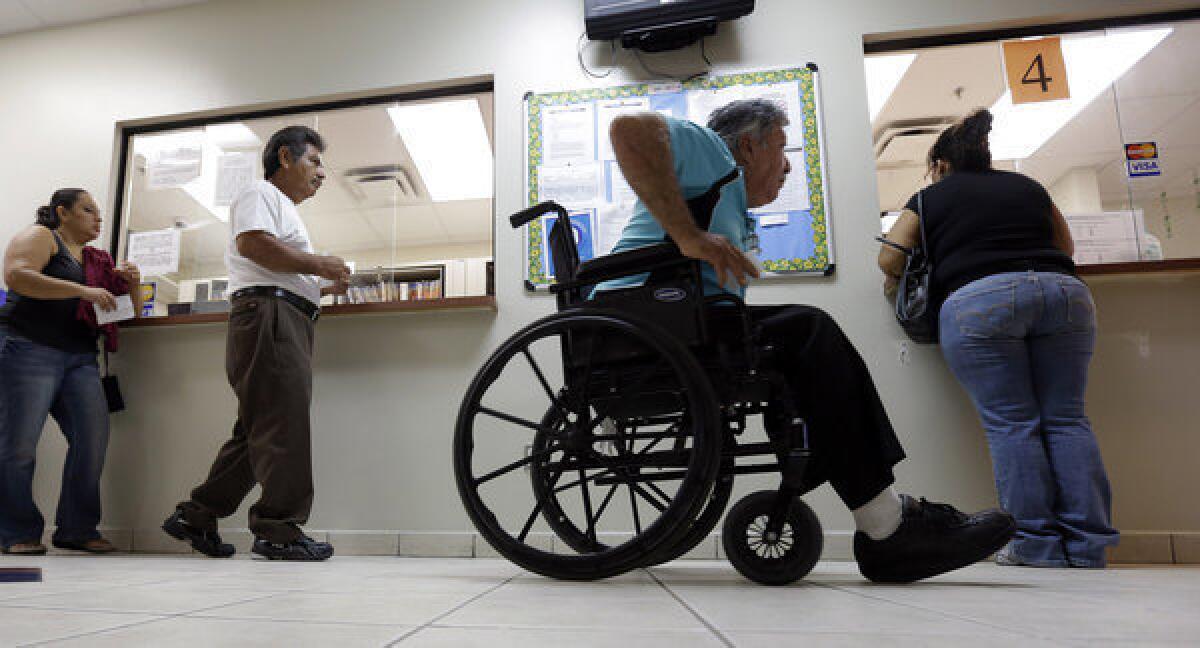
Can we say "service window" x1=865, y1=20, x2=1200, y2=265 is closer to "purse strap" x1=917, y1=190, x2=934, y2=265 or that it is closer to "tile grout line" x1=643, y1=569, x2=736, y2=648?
"purse strap" x1=917, y1=190, x2=934, y2=265

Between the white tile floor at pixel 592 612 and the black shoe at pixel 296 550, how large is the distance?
0.63 meters

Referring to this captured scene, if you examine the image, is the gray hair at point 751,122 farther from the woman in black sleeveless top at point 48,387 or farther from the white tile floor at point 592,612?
the woman in black sleeveless top at point 48,387

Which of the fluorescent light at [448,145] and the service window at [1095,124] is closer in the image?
the service window at [1095,124]

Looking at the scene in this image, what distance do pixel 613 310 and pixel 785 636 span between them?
22.4 inches

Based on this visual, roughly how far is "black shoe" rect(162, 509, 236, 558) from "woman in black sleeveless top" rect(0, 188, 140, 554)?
0.48 meters

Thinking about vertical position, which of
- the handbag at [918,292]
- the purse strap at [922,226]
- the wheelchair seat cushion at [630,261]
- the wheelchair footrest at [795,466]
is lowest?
the wheelchair footrest at [795,466]

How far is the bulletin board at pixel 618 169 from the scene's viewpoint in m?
2.32

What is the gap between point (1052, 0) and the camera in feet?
8.02

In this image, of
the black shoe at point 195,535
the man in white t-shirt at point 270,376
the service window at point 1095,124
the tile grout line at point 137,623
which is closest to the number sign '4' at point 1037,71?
the service window at point 1095,124

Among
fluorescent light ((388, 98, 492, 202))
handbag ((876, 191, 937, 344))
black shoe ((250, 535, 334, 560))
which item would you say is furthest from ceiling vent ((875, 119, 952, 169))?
black shoe ((250, 535, 334, 560))

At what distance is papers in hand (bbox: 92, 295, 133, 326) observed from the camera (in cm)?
239

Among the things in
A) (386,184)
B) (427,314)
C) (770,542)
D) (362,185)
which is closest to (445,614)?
(770,542)

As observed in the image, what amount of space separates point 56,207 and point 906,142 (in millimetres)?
3469

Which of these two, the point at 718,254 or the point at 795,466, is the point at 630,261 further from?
the point at 795,466
